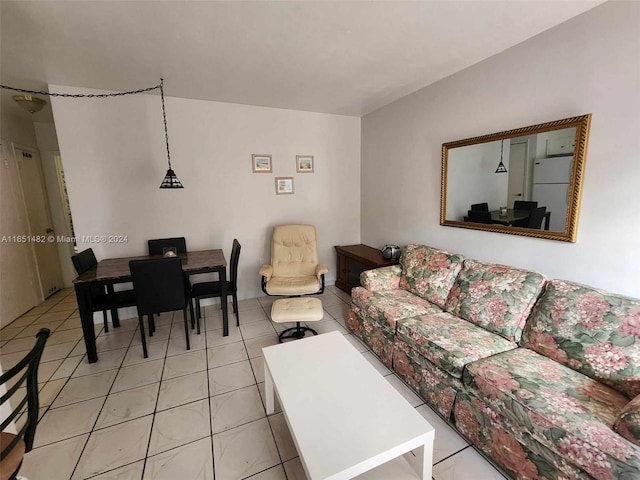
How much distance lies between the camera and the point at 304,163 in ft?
12.8

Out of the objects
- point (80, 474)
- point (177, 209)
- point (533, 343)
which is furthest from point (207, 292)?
point (533, 343)

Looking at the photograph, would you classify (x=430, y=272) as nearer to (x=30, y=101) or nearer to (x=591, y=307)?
(x=591, y=307)

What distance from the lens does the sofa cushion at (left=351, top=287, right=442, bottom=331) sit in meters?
2.30

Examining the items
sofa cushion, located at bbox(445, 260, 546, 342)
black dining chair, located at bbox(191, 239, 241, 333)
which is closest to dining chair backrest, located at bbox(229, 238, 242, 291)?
black dining chair, located at bbox(191, 239, 241, 333)

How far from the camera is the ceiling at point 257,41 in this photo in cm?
170

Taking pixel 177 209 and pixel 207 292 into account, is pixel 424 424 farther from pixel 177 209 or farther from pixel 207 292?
pixel 177 209

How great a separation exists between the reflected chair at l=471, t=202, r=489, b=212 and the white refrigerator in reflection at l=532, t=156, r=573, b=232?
40 cm

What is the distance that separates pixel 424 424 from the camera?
1.29 meters

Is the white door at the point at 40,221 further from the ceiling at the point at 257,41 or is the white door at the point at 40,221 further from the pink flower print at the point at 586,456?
the pink flower print at the point at 586,456

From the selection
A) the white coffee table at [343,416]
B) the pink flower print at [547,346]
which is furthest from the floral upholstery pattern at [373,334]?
the pink flower print at [547,346]

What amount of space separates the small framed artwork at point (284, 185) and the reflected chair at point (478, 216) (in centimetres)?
222

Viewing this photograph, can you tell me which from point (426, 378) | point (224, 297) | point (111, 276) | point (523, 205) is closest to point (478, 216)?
point (523, 205)

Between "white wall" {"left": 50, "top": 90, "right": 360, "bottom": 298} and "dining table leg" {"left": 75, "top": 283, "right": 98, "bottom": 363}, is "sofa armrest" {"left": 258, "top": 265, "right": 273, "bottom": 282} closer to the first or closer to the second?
"white wall" {"left": 50, "top": 90, "right": 360, "bottom": 298}

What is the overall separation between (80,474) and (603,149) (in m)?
3.53
